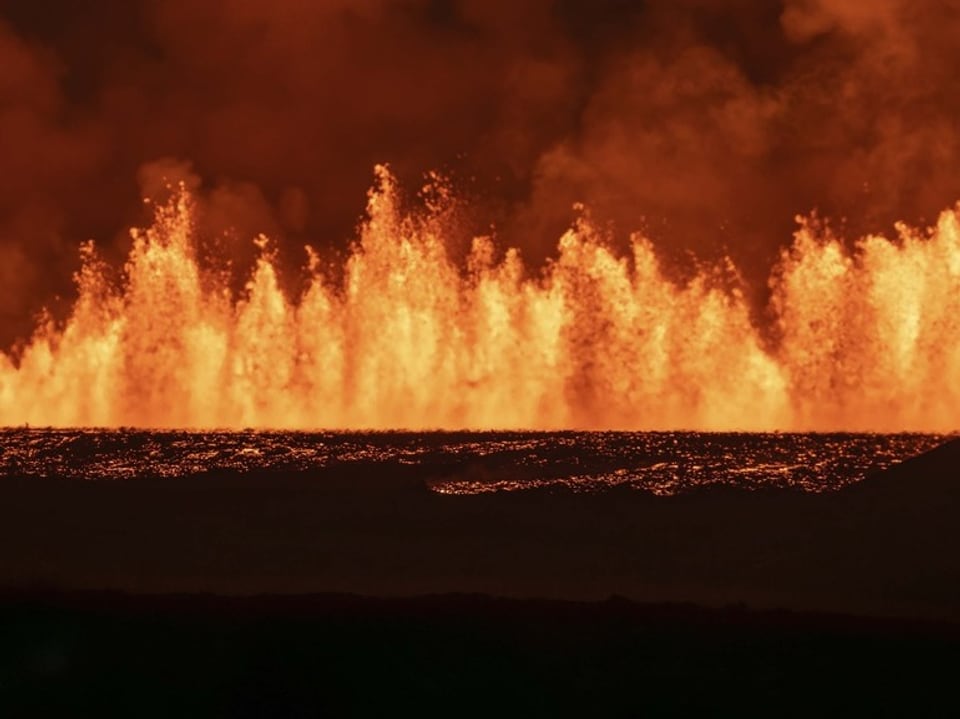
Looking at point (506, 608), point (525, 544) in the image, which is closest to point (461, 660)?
point (506, 608)

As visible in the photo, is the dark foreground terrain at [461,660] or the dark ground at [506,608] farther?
the dark ground at [506,608]

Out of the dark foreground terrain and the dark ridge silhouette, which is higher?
the dark ridge silhouette

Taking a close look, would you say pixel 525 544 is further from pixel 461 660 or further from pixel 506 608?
pixel 461 660

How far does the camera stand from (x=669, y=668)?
77.8ft

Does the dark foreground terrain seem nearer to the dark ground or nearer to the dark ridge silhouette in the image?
the dark ground

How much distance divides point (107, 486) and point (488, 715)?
135 feet

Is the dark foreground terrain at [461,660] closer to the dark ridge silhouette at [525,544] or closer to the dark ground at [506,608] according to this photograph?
the dark ground at [506,608]

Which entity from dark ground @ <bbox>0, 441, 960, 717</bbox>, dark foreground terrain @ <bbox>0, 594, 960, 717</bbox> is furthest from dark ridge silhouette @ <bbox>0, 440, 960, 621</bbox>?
dark foreground terrain @ <bbox>0, 594, 960, 717</bbox>

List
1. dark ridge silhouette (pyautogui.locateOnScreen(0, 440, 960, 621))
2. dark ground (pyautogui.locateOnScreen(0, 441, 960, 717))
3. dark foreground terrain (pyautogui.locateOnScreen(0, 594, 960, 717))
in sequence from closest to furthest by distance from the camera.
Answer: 1. dark foreground terrain (pyautogui.locateOnScreen(0, 594, 960, 717))
2. dark ground (pyautogui.locateOnScreen(0, 441, 960, 717))
3. dark ridge silhouette (pyautogui.locateOnScreen(0, 440, 960, 621))

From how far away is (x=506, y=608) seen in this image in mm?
27547

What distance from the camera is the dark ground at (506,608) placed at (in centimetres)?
2269

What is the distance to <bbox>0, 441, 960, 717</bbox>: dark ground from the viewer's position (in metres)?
22.7

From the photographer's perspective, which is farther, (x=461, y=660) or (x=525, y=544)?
(x=525, y=544)

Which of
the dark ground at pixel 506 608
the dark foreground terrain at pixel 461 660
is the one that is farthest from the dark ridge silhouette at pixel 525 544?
the dark foreground terrain at pixel 461 660
